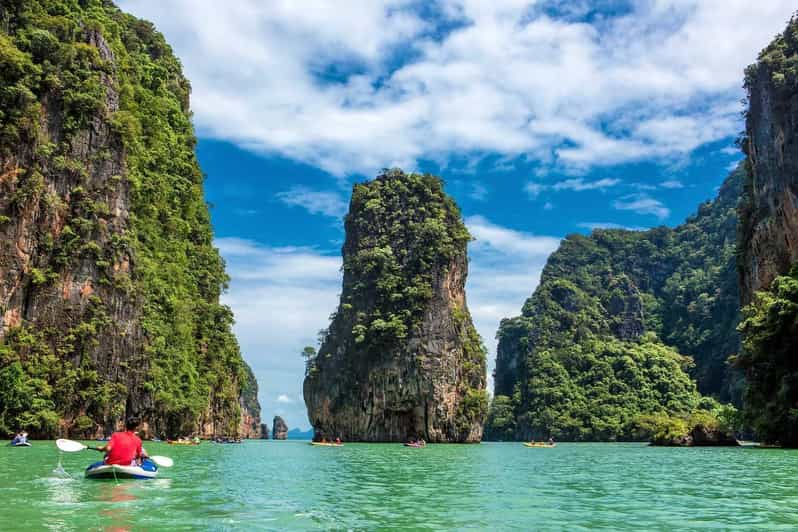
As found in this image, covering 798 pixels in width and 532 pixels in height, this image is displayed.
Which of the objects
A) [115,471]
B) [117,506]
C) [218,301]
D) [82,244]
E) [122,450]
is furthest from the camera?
[218,301]

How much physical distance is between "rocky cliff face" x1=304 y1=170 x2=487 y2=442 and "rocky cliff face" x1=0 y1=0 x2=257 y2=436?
15776 mm

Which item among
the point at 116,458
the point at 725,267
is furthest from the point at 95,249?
the point at 725,267

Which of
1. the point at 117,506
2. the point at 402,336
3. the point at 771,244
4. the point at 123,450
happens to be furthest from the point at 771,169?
the point at 117,506

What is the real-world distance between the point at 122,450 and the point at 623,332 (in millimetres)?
114295

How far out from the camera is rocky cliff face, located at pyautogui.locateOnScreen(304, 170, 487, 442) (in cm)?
6306

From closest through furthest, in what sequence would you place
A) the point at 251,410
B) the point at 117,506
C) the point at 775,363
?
the point at 117,506, the point at 775,363, the point at 251,410

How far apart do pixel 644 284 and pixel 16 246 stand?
124 metres

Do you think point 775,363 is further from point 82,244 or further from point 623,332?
point 623,332

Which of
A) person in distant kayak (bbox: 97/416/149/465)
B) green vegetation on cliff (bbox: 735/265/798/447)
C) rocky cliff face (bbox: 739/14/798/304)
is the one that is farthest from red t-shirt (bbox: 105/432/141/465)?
rocky cliff face (bbox: 739/14/798/304)

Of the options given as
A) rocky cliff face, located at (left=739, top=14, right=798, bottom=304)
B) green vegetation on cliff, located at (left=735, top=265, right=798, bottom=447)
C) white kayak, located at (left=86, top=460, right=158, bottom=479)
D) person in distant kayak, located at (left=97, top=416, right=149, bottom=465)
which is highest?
rocky cliff face, located at (left=739, top=14, right=798, bottom=304)

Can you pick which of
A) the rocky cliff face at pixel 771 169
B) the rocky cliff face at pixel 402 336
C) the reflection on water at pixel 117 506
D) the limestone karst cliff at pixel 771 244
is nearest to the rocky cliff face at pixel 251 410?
the rocky cliff face at pixel 402 336

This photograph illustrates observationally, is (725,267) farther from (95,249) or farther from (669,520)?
(669,520)

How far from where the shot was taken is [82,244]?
40750mm

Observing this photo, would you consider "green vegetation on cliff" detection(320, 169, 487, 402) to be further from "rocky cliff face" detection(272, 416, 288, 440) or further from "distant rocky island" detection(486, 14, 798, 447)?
"rocky cliff face" detection(272, 416, 288, 440)
